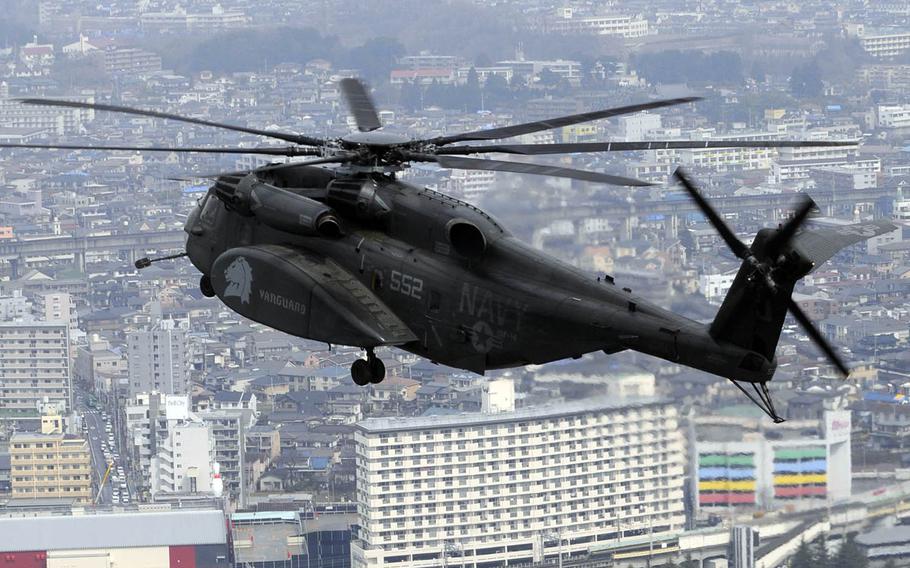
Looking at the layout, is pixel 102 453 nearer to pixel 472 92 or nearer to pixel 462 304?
pixel 462 304

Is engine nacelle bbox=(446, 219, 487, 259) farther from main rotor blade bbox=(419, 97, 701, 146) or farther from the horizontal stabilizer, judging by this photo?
the horizontal stabilizer

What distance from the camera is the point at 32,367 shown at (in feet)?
243

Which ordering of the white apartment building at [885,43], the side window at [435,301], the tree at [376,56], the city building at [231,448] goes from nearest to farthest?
the side window at [435,301] < the city building at [231,448] < the white apartment building at [885,43] < the tree at [376,56]

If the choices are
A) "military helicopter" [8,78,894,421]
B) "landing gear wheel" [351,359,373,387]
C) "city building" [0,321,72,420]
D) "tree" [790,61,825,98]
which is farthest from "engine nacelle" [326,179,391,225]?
"tree" [790,61,825,98]

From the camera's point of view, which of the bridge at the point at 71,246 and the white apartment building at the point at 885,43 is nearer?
the bridge at the point at 71,246

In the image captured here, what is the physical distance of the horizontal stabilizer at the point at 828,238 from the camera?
422 inches

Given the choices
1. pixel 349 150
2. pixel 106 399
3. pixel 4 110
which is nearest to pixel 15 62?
pixel 4 110

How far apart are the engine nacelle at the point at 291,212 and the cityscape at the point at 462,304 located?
440mm

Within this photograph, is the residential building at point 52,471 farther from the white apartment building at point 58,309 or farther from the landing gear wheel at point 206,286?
the landing gear wheel at point 206,286

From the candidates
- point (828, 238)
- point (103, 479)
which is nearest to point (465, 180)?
point (103, 479)

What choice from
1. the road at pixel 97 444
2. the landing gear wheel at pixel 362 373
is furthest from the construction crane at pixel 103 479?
the landing gear wheel at pixel 362 373

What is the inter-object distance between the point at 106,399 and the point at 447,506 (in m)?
29.0

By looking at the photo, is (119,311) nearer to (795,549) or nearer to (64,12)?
(795,549)

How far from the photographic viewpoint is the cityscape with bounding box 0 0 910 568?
21.2 m
